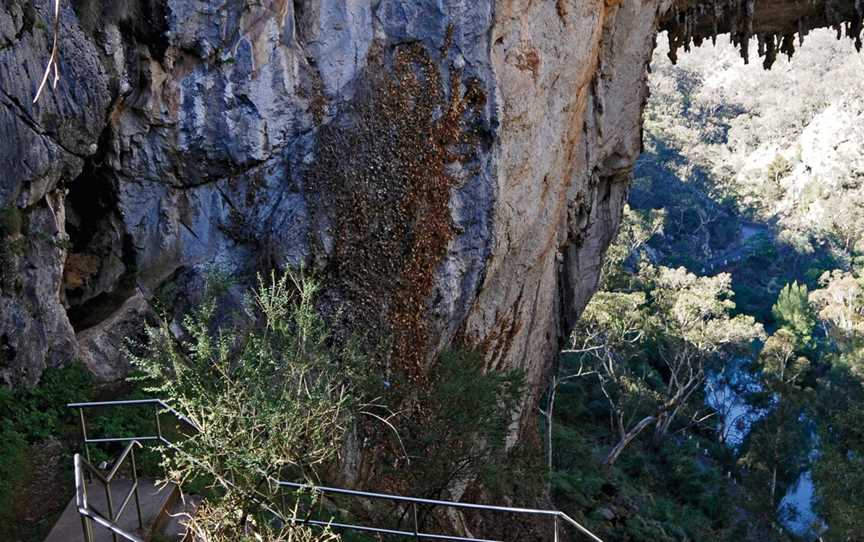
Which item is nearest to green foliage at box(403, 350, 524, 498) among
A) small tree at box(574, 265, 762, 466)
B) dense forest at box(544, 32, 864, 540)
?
dense forest at box(544, 32, 864, 540)

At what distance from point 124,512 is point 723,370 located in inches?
1180

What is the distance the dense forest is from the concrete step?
13823mm

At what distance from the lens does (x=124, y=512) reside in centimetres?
677

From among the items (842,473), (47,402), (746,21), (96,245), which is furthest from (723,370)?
(47,402)

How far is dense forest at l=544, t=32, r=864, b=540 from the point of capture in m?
23.0

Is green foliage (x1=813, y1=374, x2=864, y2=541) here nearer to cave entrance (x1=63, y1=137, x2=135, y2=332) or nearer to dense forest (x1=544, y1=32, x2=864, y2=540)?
dense forest (x1=544, y1=32, x2=864, y2=540)

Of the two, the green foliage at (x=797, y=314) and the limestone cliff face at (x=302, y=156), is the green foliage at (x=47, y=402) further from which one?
the green foliage at (x=797, y=314)

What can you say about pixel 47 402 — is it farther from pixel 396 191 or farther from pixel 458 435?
pixel 396 191

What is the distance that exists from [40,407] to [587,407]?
23632 mm

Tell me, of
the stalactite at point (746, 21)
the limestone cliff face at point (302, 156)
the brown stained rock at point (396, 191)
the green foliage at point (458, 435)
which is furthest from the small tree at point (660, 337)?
the green foliage at point (458, 435)

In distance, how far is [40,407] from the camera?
8914 millimetres

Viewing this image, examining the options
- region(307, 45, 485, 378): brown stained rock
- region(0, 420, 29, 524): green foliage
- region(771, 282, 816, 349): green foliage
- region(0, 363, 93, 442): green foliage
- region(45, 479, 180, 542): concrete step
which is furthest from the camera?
region(771, 282, 816, 349): green foliage

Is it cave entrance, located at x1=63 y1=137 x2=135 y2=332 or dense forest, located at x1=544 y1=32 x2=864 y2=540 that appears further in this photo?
dense forest, located at x1=544 y1=32 x2=864 y2=540

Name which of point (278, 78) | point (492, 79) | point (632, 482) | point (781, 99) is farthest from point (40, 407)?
point (781, 99)
